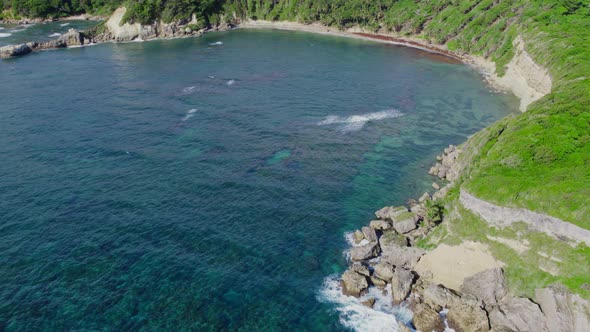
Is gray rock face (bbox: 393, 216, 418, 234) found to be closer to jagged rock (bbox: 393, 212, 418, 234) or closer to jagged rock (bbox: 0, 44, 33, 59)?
jagged rock (bbox: 393, 212, 418, 234)

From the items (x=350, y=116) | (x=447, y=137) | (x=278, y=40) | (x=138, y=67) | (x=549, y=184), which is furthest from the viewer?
(x=278, y=40)

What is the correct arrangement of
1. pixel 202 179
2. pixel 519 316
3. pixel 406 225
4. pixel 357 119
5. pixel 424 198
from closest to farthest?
pixel 519 316
pixel 406 225
pixel 424 198
pixel 202 179
pixel 357 119

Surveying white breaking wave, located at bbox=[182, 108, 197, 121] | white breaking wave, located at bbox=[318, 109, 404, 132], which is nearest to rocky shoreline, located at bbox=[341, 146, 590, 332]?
white breaking wave, located at bbox=[318, 109, 404, 132]

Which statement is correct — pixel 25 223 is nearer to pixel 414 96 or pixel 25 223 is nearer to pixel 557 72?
pixel 414 96

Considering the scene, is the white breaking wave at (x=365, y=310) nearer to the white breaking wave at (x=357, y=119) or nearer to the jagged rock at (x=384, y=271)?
the jagged rock at (x=384, y=271)

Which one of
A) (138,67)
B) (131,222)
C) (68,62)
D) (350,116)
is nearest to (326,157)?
(350,116)

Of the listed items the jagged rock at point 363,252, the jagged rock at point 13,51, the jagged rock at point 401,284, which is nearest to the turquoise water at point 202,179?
the jagged rock at point 363,252

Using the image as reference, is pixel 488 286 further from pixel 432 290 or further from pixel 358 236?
pixel 358 236

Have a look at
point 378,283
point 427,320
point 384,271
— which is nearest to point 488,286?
point 427,320
